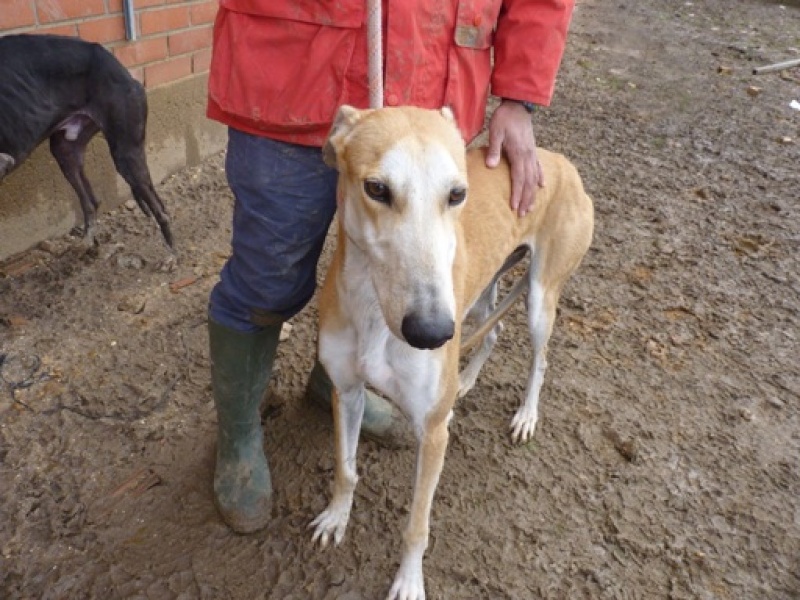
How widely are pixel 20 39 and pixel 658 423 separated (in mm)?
3015

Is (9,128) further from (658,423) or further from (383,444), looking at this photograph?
(658,423)

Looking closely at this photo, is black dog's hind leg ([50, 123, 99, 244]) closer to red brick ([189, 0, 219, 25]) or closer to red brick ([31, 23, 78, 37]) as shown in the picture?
red brick ([31, 23, 78, 37])

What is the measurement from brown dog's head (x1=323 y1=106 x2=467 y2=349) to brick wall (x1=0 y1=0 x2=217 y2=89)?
6.94ft

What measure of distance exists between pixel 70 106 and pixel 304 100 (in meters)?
1.72

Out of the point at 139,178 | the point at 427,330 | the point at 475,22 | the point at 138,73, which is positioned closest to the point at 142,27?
the point at 138,73

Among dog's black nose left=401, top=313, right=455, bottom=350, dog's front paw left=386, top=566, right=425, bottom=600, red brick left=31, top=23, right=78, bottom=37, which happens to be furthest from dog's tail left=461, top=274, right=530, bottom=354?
red brick left=31, top=23, right=78, bottom=37

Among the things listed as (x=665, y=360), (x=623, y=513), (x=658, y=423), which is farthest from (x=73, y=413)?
(x=665, y=360)

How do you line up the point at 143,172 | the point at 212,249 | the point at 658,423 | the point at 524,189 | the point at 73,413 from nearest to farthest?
the point at 524,189 → the point at 73,413 → the point at 658,423 → the point at 143,172 → the point at 212,249

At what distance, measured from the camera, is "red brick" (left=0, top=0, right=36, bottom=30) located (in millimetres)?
2842

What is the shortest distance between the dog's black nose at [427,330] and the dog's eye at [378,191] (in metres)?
0.28

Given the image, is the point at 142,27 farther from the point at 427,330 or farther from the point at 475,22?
the point at 427,330

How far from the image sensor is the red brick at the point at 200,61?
400 centimetres

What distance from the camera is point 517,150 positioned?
2094 millimetres

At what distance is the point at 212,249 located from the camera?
3.63 metres
